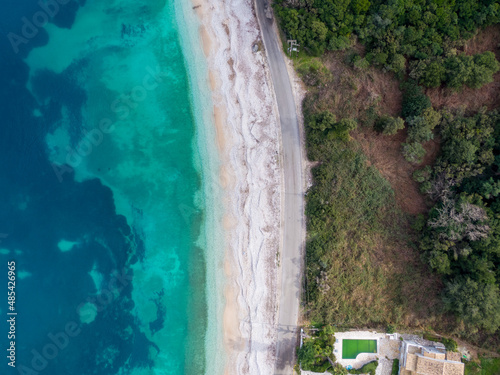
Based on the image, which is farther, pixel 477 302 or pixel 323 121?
pixel 323 121

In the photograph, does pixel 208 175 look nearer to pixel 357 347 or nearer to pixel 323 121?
pixel 323 121

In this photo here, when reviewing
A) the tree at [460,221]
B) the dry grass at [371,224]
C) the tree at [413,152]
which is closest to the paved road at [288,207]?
the dry grass at [371,224]

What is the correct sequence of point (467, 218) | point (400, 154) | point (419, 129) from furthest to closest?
point (400, 154) → point (419, 129) → point (467, 218)

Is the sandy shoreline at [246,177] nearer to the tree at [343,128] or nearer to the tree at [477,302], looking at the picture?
the tree at [343,128]

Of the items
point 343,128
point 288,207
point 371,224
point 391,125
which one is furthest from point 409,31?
point 288,207

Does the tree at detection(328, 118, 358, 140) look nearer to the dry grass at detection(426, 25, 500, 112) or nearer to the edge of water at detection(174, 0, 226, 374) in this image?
the dry grass at detection(426, 25, 500, 112)

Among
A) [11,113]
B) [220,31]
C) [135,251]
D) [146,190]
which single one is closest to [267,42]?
[220,31]

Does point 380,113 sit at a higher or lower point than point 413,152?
higher
